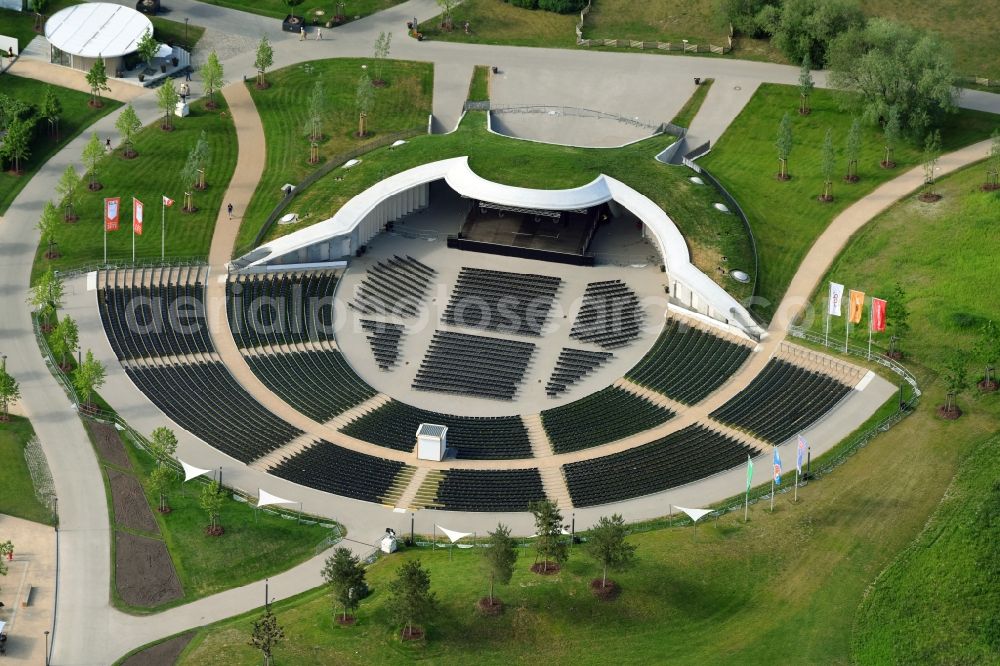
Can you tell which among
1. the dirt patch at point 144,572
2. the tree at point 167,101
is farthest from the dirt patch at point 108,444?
the tree at point 167,101

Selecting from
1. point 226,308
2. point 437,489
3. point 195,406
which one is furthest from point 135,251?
point 437,489

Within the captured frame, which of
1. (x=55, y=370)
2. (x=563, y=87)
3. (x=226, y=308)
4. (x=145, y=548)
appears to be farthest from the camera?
(x=563, y=87)

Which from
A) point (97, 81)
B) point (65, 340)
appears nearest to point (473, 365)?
point (65, 340)

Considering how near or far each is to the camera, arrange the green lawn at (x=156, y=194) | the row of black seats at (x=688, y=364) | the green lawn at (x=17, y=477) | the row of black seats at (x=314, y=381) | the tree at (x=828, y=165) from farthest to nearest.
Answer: the tree at (x=828, y=165)
the green lawn at (x=156, y=194)
the row of black seats at (x=688, y=364)
the row of black seats at (x=314, y=381)
the green lawn at (x=17, y=477)

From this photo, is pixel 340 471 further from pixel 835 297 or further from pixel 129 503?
pixel 835 297

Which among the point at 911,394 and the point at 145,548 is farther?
the point at 911,394

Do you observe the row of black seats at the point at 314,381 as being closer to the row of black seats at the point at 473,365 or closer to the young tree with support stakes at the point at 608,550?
the row of black seats at the point at 473,365

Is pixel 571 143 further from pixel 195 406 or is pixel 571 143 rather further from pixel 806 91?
pixel 195 406
